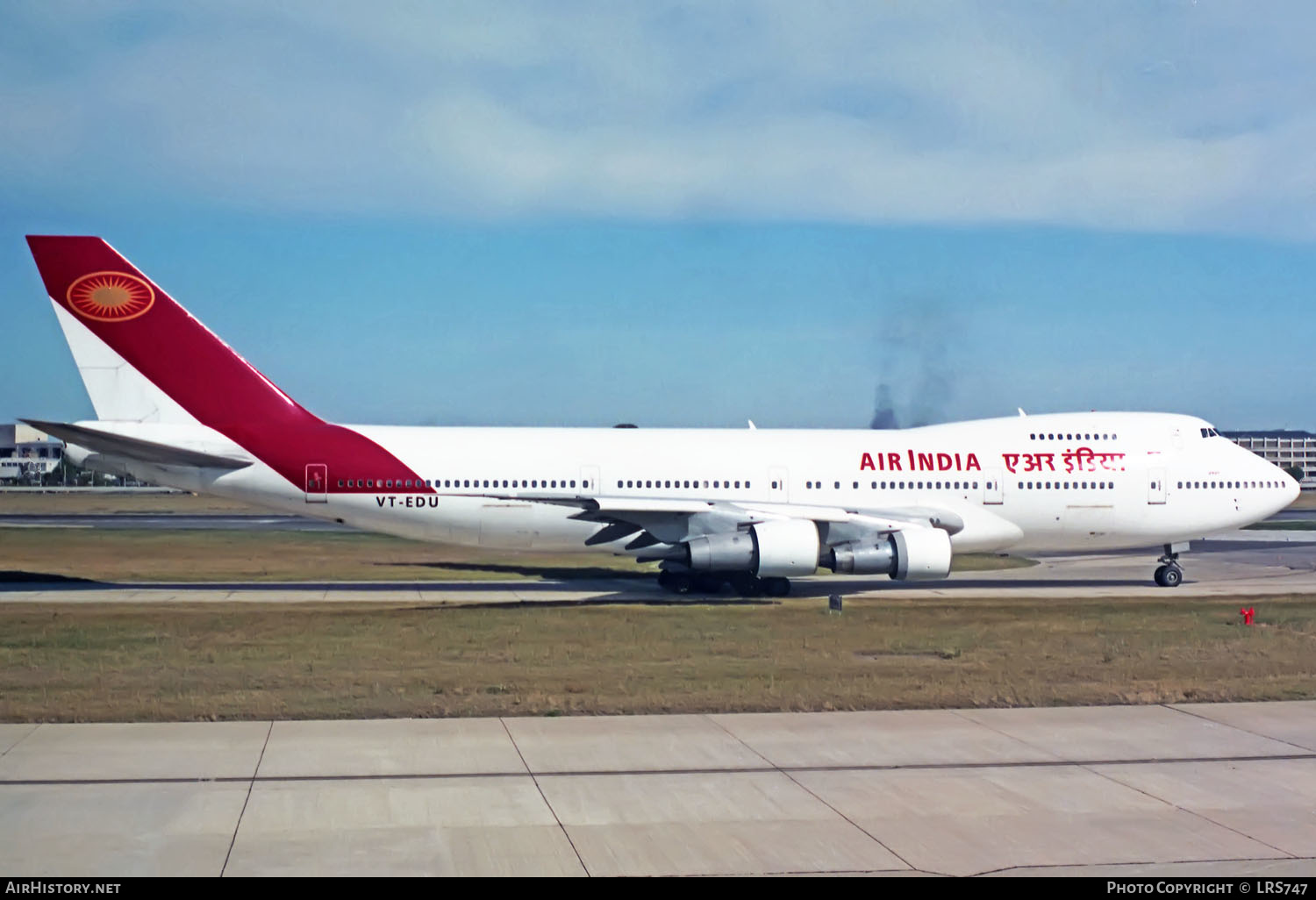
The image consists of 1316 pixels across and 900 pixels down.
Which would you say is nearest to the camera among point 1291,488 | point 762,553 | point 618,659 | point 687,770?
point 687,770

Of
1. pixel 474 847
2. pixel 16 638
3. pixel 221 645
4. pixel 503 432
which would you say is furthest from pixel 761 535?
pixel 474 847

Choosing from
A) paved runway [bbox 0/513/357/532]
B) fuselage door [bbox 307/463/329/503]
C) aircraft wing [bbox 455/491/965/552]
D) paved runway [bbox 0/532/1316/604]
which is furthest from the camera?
paved runway [bbox 0/513/357/532]

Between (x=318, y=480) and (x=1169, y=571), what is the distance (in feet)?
71.3

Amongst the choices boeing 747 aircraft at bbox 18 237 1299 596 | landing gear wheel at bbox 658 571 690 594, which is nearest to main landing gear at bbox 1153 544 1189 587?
boeing 747 aircraft at bbox 18 237 1299 596

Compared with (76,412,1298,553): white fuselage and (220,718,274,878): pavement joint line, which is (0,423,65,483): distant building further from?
(220,718,274,878): pavement joint line

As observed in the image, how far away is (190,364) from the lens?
2923cm

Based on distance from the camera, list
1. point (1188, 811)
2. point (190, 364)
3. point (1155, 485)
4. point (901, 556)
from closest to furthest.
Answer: point (1188, 811) < point (901, 556) < point (190, 364) < point (1155, 485)

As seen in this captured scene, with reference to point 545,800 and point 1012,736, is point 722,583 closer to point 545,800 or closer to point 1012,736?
point 1012,736

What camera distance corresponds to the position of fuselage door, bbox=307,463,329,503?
96.4 feet

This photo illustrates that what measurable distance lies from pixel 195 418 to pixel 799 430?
14.9 meters

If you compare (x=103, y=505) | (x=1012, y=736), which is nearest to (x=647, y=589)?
(x=1012, y=736)

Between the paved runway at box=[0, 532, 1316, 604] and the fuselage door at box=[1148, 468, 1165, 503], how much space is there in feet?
7.58

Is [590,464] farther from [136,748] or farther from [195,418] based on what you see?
[136,748]

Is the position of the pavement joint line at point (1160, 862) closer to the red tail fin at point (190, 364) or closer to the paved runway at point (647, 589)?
the paved runway at point (647, 589)
